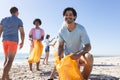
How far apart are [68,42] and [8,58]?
196cm

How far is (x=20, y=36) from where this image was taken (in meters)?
8.29

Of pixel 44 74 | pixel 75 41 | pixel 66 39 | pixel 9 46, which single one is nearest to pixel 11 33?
pixel 9 46

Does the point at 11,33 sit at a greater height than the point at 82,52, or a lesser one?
greater

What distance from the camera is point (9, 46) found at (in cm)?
808

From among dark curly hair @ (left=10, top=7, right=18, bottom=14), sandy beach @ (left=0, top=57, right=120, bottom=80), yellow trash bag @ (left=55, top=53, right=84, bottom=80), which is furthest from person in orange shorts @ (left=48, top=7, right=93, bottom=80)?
sandy beach @ (left=0, top=57, right=120, bottom=80)

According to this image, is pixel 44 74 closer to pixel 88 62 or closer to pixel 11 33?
pixel 11 33

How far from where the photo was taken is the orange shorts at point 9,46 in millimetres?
8055

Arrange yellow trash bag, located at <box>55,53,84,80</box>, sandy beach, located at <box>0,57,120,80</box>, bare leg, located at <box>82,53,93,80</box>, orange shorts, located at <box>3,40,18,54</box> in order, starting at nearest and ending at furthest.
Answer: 1. yellow trash bag, located at <box>55,53,84,80</box>
2. bare leg, located at <box>82,53,93,80</box>
3. orange shorts, located at <box>3,40,18,54</box>
4. sandy beach, located at <box>0,57,120,80</box>

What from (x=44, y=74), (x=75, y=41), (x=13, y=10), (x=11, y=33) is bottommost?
(x=44, y=74)

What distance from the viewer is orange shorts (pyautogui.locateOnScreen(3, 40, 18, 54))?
8055 millimetres

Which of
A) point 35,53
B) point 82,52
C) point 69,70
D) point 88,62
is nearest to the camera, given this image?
point 69,70

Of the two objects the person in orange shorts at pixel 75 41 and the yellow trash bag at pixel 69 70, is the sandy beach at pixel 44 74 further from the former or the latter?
the yellow trash bag at pixel 69 70

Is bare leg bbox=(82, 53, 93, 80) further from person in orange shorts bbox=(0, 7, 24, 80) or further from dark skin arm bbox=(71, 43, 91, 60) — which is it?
person in orange shorts bbox=(0, 7, 24, 80)

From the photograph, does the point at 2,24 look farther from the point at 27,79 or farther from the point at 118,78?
the point at 118,78
